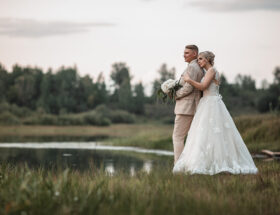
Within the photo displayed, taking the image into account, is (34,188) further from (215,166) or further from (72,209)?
(215,166)

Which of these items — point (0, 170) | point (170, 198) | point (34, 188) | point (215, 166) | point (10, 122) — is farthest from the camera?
point (10, 122)

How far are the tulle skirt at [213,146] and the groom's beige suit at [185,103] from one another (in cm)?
16

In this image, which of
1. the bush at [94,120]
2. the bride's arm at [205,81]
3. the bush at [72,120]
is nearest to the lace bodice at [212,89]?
the bride's arm at [205,81]

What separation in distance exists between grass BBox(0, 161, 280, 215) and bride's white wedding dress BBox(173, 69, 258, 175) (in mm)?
1330

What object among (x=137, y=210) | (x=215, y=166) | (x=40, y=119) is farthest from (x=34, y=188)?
(x=40, y=119)

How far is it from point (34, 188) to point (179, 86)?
12.9 feet

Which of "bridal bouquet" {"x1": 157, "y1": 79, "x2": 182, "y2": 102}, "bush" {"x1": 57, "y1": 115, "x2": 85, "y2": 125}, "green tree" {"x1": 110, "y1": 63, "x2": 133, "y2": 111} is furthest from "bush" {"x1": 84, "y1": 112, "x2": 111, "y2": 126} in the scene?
"bridal bouquet" {"x1": 157, "y1": 79, "x2": 182, "y2": 102}

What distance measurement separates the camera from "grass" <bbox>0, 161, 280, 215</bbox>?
489 cm

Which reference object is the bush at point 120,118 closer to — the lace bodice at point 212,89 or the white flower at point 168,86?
the white flower at point 168,86

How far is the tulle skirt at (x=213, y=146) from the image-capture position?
8047 millimetres

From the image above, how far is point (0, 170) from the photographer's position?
6.72 meters

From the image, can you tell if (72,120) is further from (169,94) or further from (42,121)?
(169,94)

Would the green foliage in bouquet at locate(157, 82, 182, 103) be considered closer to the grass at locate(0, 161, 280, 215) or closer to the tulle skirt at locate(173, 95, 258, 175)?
the tulle skirt at locate(173, 95, 258, 175)

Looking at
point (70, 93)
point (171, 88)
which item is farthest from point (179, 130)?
point (70, 93)
